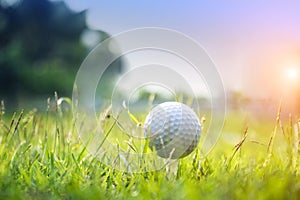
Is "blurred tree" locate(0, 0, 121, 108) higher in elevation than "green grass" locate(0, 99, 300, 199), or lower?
higher

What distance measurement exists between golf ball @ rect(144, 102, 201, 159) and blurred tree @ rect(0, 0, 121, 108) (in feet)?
47.2

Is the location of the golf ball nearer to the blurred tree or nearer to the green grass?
the green grass

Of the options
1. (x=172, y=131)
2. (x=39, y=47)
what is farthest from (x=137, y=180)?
(x=39, y=47)

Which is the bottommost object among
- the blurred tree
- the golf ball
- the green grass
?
the green grass

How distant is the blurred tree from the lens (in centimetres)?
1602

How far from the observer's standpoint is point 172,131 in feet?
6.79

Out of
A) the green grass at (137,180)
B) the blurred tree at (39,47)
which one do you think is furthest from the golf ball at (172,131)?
the blurred tree at (39,47)

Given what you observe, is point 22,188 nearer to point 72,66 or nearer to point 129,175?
point 129,175

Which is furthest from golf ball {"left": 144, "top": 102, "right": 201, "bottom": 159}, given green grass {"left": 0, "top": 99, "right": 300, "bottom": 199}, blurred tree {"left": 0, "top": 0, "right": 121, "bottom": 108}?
blurred tree {"left": 0, "top": 0, "right": 121, "bottom": 108}

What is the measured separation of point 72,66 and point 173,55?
16.7m

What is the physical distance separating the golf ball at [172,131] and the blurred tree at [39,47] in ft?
47.2

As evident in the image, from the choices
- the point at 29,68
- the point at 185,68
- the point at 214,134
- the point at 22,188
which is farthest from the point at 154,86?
the point at 29,68

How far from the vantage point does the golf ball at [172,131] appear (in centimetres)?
204

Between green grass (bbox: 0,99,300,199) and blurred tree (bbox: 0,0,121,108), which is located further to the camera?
blurred tree (bbox: 0,0,121,108)
